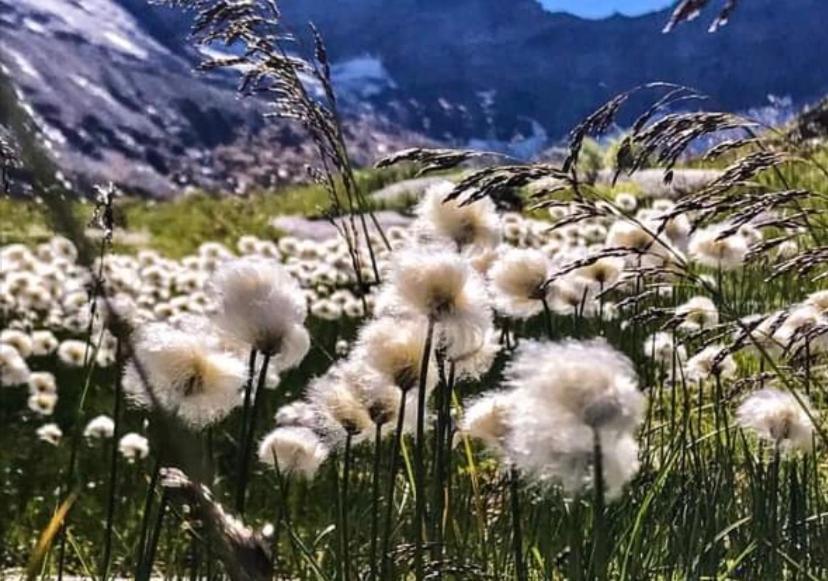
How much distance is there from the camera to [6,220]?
713 inches

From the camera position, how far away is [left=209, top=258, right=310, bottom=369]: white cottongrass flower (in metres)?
1.91

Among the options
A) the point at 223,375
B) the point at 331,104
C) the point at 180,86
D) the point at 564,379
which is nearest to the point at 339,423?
the point at 223,375

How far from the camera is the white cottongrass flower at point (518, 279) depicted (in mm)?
2336

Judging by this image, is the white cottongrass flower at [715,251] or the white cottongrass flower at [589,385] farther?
the white cottongrass flower at [715,251]

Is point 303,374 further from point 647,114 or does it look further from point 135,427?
point 647,114

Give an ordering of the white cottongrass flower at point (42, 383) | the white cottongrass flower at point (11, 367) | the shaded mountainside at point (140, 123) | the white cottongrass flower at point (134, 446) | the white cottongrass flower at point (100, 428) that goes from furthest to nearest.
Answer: the shaded mountainside at point (140, 123)
the white cottongrass flower at point (42, 383)
the white cottongrass flower at point (100, 428)
the white cottongrass flower at point (11, 367)
the white cottongrass flower at point (134, 446)

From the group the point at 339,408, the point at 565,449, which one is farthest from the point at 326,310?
the point at 565,449

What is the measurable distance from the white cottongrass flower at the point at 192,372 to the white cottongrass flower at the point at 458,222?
2.20 ft

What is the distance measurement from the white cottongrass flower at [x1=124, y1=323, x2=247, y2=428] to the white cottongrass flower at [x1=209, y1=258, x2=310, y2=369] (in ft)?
0.15

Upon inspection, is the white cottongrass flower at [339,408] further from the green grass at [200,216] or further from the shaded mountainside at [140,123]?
the shaded mountainside at [140,123]

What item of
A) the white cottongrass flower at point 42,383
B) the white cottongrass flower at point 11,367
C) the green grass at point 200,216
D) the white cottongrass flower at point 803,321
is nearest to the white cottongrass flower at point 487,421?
the white cottongrass flower at point 803,321

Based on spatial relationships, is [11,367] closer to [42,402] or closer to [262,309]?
[42,402]

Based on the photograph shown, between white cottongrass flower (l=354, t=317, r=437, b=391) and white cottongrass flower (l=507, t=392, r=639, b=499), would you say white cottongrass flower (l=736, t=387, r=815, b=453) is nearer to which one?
white cottongrass flower (l=354, t=317, r=437, b=391)

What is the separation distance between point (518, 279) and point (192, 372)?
695 millimetres
